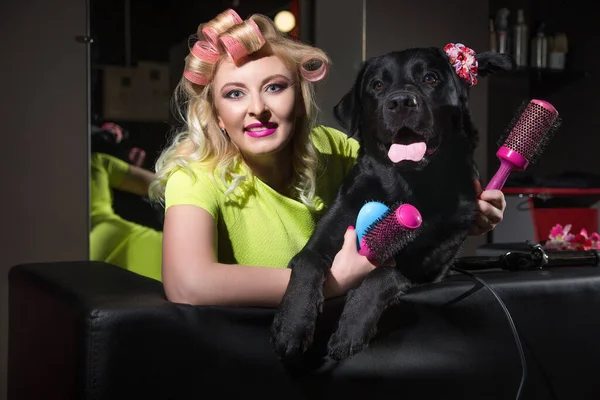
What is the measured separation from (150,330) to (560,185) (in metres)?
2.81

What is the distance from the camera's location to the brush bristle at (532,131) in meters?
1.37

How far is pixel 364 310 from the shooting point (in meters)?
1.18

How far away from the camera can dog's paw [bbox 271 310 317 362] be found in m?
1.12

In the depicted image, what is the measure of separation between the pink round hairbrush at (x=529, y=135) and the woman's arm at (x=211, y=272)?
37 cm

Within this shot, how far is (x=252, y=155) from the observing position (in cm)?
152

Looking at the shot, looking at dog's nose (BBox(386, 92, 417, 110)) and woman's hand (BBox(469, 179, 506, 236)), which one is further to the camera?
woman's hand (BBox(469, 179, 506, 236))

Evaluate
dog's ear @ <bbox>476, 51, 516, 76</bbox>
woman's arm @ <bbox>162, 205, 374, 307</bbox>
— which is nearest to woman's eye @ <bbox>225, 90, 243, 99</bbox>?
woman's arm @ <bbox>162, 205, 374, 307</bbox>

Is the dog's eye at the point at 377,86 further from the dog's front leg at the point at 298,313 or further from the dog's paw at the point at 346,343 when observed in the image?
the dog's paw at the point at 346,343

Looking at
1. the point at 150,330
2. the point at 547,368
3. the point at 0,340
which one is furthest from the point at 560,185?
the point at 150,330

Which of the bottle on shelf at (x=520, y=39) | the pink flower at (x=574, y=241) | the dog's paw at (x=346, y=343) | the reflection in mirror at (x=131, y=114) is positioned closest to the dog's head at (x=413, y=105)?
the dog's paw at (x=346, y=343)

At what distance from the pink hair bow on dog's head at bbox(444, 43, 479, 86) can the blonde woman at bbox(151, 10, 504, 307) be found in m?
0.25

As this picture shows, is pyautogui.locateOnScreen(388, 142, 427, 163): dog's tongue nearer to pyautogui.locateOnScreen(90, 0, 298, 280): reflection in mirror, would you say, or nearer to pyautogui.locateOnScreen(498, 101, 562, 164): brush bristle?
pyautogui.locateOnScreen(498, 101, 562, 164): brush bristle

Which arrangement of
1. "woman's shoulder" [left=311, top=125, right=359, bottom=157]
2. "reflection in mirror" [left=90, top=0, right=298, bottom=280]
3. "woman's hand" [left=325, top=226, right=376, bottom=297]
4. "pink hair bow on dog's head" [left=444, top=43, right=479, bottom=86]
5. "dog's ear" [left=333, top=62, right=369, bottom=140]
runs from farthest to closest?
"reflection in mirror" [left=90, top=0, right=298, bottom=280]
"woman's shoulder" [left=311, top=125, right=359, bottom=157]
"dog's ear" [left=333, top=62, right=369, bottom=140]
"pink hair bow on dog's head" [left=444, top=43, right=479, bottom=86]
"woman's hand" [left=325, top=226, right=376, bottom=297]

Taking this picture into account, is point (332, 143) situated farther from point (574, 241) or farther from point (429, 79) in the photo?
point (574, 241)
